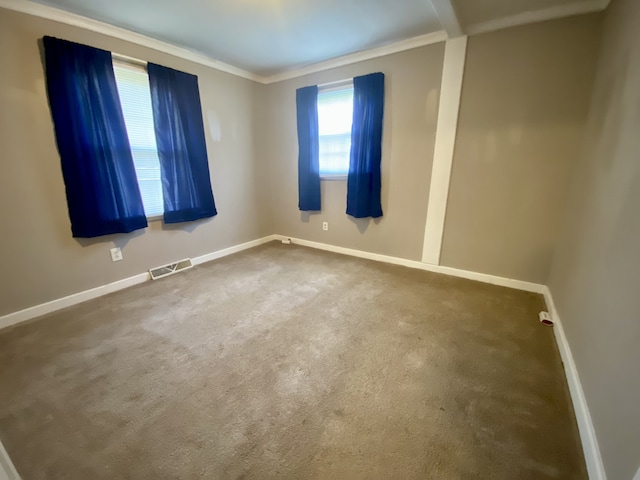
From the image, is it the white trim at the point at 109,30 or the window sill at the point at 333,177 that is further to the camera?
the window sill at the point at 333,177

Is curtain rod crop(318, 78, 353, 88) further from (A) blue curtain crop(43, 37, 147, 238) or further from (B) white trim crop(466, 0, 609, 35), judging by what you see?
(A) blue curtain crop(43, 37, 147, 238)

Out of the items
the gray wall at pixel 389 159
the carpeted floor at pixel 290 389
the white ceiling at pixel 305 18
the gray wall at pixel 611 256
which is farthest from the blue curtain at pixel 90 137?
the gray wall at pixel 611 256

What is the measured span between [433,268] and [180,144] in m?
3.09

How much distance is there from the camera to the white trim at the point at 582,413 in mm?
1009

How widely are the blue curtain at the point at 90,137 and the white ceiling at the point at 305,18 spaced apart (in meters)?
0.36

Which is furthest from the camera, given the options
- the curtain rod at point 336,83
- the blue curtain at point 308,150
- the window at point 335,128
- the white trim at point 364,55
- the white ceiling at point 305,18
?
the blue curtain at point 308,150

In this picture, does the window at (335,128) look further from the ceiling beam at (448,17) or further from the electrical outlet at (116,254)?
the electrical outlet at (116,254)

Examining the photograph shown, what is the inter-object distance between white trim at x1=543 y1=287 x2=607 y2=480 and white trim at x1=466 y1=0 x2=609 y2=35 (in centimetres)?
226

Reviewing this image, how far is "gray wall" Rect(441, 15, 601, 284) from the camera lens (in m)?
2.08

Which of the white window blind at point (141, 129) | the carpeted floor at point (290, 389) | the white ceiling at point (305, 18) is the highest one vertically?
the white ceiling at point (305, 18)

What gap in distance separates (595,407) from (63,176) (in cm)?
367

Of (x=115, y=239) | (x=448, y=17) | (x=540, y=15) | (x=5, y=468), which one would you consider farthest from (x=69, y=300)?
(x=540, y=15)

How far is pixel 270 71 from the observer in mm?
3467

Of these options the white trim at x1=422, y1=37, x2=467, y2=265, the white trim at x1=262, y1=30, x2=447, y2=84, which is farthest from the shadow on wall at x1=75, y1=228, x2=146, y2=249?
the white trim at x1=422, y1=37, x2=467, y2=265
